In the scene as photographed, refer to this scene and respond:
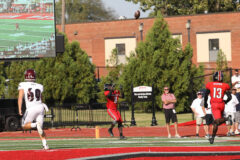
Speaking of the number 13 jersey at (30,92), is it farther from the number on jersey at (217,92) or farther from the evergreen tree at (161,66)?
the evergreen tree at (161,66)

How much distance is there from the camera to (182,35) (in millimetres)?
53406

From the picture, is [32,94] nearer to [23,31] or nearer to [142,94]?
[23,31]

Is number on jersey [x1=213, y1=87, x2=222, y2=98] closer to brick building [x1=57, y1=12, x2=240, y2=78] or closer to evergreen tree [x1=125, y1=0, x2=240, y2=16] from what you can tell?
brick building [x1=57, y1=12, x2=240, y2=78]

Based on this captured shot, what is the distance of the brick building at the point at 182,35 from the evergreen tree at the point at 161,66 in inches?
338

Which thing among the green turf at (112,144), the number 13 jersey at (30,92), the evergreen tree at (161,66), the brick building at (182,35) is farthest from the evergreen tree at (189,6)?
the number 13 jersey at (30,92)

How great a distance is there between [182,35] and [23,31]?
26064mm

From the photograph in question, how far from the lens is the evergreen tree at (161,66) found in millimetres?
41219

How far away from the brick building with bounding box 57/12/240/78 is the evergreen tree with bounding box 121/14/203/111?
8581mm

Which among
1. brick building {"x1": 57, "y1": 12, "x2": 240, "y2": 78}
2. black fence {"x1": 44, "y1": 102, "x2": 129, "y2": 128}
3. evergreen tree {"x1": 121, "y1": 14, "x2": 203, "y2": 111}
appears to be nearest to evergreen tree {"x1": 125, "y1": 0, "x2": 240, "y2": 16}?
brick building {"x1": 57, "y1": 12, "x2": 240, "y2": 78}

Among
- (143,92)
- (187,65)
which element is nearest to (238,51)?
(187,65)

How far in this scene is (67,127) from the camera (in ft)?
103

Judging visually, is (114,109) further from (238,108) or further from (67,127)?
(67,127)

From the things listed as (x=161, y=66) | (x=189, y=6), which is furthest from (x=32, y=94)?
(x=189, y=6)

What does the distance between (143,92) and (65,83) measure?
1271 centimetres
